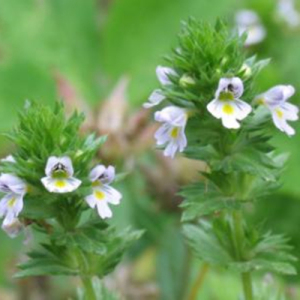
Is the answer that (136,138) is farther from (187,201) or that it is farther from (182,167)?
(187,201)

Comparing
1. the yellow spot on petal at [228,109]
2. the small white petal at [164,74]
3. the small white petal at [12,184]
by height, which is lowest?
the small white petal at [12,184]

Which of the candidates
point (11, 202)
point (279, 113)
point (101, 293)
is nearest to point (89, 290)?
point (101, 293)

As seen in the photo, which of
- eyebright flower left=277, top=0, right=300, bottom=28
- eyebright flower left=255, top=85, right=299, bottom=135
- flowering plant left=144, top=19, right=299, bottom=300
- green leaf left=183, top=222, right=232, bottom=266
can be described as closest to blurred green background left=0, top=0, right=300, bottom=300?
eyebright flower left=277, top=0, right=300, bottom=28

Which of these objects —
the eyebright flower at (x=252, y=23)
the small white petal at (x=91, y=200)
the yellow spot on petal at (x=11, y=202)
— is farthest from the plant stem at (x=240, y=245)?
the eyebright flower at (x=252, y=23)

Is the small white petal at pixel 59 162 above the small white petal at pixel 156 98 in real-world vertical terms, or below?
below

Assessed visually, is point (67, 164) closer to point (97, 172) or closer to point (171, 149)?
point (97, 172)

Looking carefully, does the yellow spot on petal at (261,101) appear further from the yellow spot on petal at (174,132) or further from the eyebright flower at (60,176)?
the eyebright flower at (60,176)

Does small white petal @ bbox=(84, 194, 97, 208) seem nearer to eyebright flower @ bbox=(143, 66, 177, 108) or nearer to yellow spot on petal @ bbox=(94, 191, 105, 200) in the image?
yellow spot on petal @ bbox=(94, 191, 105, 200)
